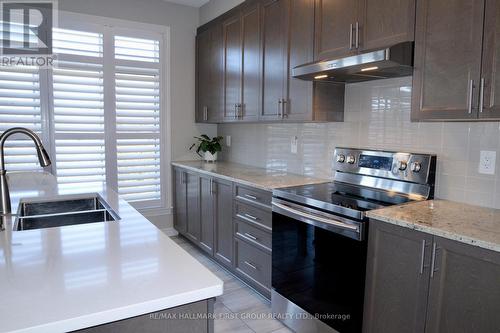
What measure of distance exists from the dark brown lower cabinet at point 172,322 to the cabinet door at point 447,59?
1.43 metres

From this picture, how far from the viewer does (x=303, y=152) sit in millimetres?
3100

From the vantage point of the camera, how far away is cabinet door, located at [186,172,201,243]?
141 inches

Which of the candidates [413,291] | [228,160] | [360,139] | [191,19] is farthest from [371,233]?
[191,19]

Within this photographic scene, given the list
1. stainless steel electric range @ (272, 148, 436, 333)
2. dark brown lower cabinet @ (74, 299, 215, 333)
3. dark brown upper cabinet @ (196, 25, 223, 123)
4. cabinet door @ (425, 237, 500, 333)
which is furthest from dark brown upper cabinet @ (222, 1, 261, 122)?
dark brown lower cabinet @ (74, 299, 215, 333)

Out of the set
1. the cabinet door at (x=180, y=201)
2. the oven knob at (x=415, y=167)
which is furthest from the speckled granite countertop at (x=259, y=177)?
the oven knob at (x=415, y=167)

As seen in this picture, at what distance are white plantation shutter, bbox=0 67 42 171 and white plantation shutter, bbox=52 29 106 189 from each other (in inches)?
6.7

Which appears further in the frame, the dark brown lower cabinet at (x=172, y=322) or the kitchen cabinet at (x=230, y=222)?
the kitchen cabinet at (x=230, y=222)

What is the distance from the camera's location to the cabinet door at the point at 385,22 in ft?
6.14

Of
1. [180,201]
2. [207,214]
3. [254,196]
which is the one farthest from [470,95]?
[180,201]

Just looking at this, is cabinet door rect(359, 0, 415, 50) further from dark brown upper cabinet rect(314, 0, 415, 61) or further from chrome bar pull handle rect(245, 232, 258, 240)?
chrome bar pull handle rect(245, 232, 258, 240)

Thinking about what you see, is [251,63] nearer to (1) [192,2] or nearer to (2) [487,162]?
(1) [192,2]

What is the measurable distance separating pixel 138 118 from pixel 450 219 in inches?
130

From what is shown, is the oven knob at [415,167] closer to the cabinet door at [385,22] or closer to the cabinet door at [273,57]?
the cabinet door at [385,22]

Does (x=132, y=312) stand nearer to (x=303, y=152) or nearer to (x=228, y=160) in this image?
(x=303, y=152)
